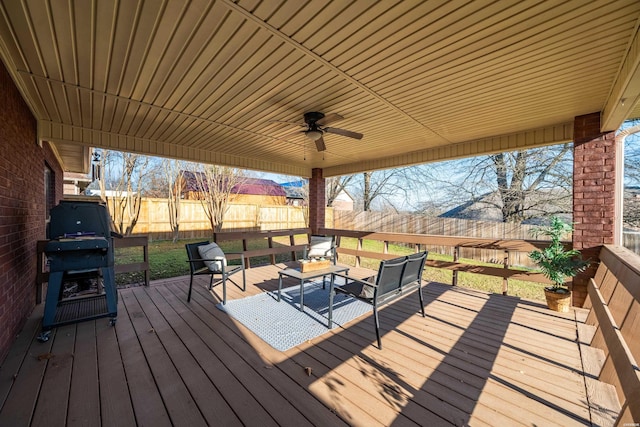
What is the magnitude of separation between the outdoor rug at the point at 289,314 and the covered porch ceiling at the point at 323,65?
2.72m

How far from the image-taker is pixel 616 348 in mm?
1968

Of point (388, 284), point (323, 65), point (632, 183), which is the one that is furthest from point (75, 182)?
point (632, 183)

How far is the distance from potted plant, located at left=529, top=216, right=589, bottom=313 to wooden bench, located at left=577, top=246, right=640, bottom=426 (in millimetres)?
438

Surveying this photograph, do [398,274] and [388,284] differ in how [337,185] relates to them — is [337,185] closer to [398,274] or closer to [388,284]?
[398,274]

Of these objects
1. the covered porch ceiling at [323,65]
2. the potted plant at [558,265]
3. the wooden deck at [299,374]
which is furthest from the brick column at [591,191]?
the wooden deck at [299,374]

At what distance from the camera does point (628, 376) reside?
1.63 meters

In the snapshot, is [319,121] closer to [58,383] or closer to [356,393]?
[356,393]

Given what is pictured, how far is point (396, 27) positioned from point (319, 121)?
72.3 inches

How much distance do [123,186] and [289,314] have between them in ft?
29.9

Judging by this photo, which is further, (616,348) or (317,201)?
(317,201)

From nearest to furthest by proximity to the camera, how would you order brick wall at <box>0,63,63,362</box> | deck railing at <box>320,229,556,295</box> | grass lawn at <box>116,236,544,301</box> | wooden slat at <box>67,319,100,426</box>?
1. wooden slat at <box>67,319,100,426</box>
2. brick wall at <box>0,63,63,362</box>
3. deck railing at <box>320,229,556,295</box>
4. grass lawn at <box>116,236,544,301</box>

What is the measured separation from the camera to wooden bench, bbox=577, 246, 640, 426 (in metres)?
1.60

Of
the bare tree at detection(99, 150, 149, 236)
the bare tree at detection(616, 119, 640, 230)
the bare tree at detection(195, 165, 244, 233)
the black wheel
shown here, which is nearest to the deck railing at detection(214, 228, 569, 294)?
the black wheel

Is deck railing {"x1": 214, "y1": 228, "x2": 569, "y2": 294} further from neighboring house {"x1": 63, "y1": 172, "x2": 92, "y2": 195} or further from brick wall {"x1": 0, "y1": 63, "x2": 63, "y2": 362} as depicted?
neighboring house {"x1": 63, "y1": 172, "x2": 92, "y2": 195}
